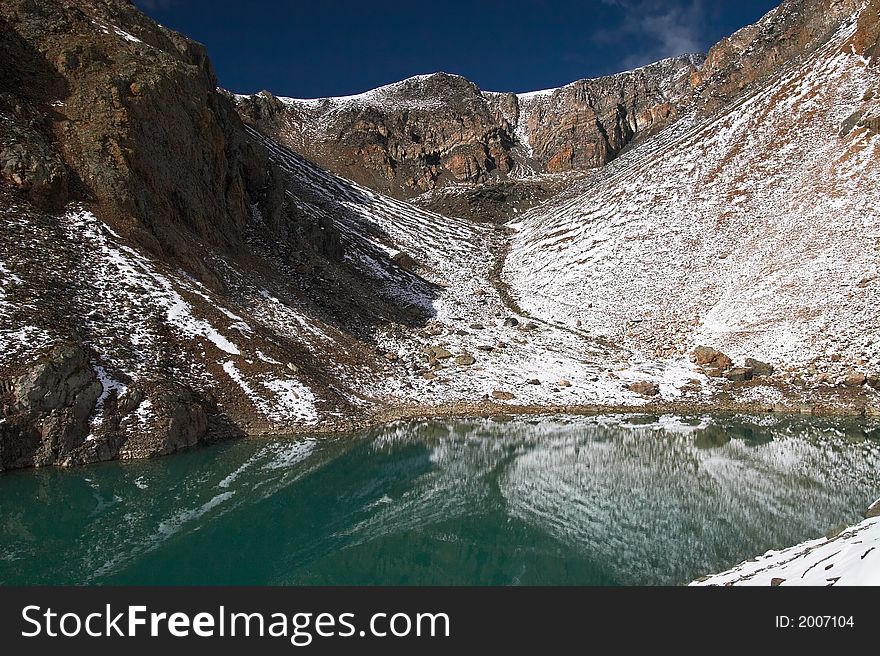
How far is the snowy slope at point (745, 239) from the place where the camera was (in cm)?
3859

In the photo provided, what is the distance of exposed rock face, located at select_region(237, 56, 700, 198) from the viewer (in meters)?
124

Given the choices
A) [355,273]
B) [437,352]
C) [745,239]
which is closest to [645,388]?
[437,352]

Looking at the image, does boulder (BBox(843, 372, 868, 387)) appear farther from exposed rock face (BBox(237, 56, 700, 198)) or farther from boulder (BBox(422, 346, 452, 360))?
exposed rock face (BBox(237, 56, 700, 198))

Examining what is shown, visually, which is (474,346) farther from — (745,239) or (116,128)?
(116,128)

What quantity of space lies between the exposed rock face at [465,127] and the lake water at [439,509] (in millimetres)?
99763

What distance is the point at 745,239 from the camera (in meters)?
49.2

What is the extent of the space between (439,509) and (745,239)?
43538 mm

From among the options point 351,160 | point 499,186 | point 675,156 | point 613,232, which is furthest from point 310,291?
point 351,160

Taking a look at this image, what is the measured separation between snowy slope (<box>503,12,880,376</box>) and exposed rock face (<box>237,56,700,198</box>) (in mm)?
55551

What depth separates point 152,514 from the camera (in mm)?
16812

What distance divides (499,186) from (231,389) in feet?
304

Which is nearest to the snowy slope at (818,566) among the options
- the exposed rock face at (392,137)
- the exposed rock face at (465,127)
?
the exposed rock face at (465,127)

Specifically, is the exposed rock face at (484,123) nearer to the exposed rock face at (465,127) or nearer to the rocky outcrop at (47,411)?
the exposed rock face at (465,127)

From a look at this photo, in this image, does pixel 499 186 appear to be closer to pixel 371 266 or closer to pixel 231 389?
pixel 371 266
